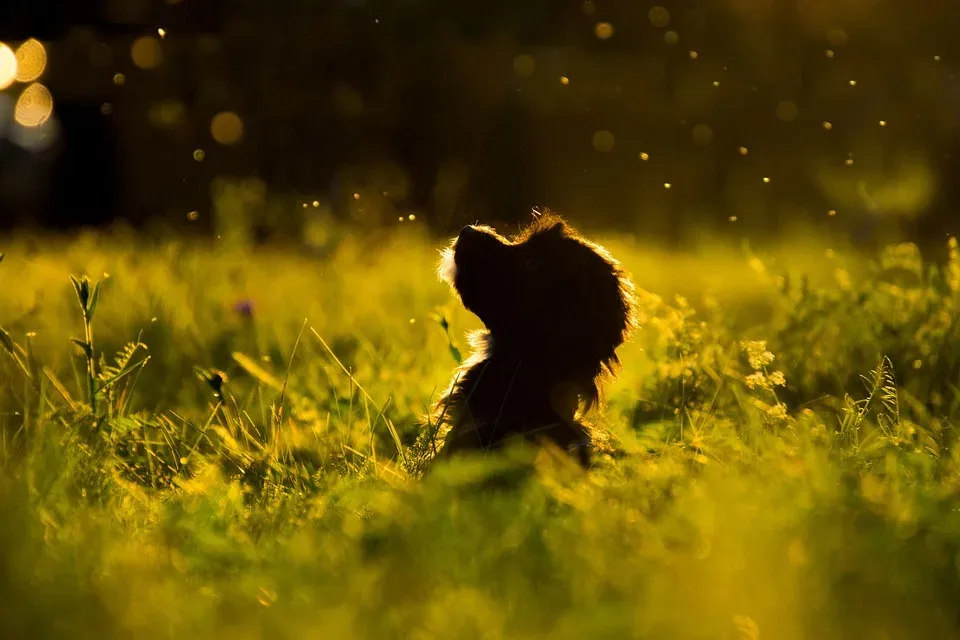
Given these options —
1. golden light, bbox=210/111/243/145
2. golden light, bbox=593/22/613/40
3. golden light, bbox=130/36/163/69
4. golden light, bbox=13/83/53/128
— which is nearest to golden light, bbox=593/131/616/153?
golden light, bbox=593/22/613/40

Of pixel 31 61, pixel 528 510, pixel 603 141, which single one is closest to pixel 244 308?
pixel 528 510

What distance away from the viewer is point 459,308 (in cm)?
603

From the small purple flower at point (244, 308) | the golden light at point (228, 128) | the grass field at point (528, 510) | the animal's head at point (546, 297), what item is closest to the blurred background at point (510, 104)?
the golden light at point (228, 128)

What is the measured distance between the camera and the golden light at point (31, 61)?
9.93 metres

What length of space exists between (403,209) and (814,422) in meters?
7.77

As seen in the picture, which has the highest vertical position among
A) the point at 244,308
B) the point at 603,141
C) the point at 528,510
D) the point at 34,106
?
the point at 603,141

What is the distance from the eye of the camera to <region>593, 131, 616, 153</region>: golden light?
458 inches

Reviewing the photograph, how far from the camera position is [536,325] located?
331 cm

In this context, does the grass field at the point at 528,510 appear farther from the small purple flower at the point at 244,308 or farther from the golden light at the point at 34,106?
the golden light at the point at 34,106

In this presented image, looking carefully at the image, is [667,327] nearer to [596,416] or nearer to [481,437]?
[596,416]

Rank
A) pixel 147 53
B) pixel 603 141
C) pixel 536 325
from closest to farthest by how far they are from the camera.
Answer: pixel 536 325, pixel 603 141, pixel 147 53

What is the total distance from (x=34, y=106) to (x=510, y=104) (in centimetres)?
580

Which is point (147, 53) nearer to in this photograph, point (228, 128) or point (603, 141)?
point (228, 128)

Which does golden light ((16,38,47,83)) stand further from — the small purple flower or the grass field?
the grass field
